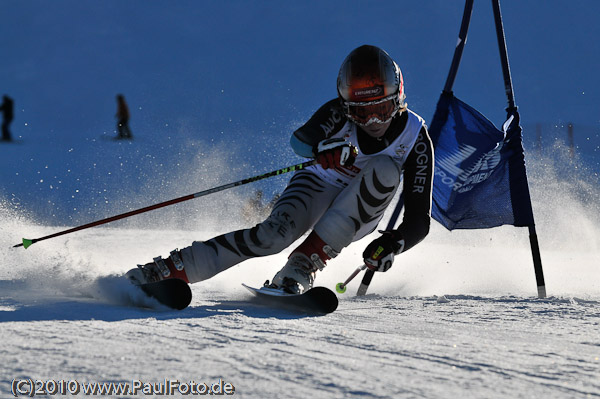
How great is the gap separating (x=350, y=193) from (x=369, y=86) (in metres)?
0.56

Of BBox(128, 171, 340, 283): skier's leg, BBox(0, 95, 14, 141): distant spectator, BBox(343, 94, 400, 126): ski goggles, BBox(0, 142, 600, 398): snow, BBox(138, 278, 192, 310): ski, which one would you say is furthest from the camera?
BBox(0, 95, 14, 141): distant spectator

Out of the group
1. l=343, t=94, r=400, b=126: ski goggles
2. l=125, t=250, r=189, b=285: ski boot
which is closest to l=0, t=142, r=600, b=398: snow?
l=125, t=250, r=189, b=285: ski boot

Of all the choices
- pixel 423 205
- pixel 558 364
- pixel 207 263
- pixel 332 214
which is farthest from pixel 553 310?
pixel 207 263

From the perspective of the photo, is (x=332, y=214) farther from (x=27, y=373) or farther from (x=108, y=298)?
(x=27, y=373)

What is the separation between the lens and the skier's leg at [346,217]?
3.27m

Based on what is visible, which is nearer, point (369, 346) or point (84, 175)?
point (369, 346)

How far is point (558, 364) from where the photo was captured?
1.90 meters

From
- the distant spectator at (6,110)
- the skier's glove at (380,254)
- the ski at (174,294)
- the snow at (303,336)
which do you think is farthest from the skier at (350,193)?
the distant spectator at (6,110)

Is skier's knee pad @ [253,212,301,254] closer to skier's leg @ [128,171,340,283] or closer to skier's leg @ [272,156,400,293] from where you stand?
skier's leg @ [128,171,340,283]

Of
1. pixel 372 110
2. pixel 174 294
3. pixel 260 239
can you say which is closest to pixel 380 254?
pixel 260 239

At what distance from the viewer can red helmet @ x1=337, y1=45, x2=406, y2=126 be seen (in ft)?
11.0

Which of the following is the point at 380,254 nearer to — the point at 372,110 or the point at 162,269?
the point at 372,110

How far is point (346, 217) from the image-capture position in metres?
3.32

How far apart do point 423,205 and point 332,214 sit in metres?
0.50
